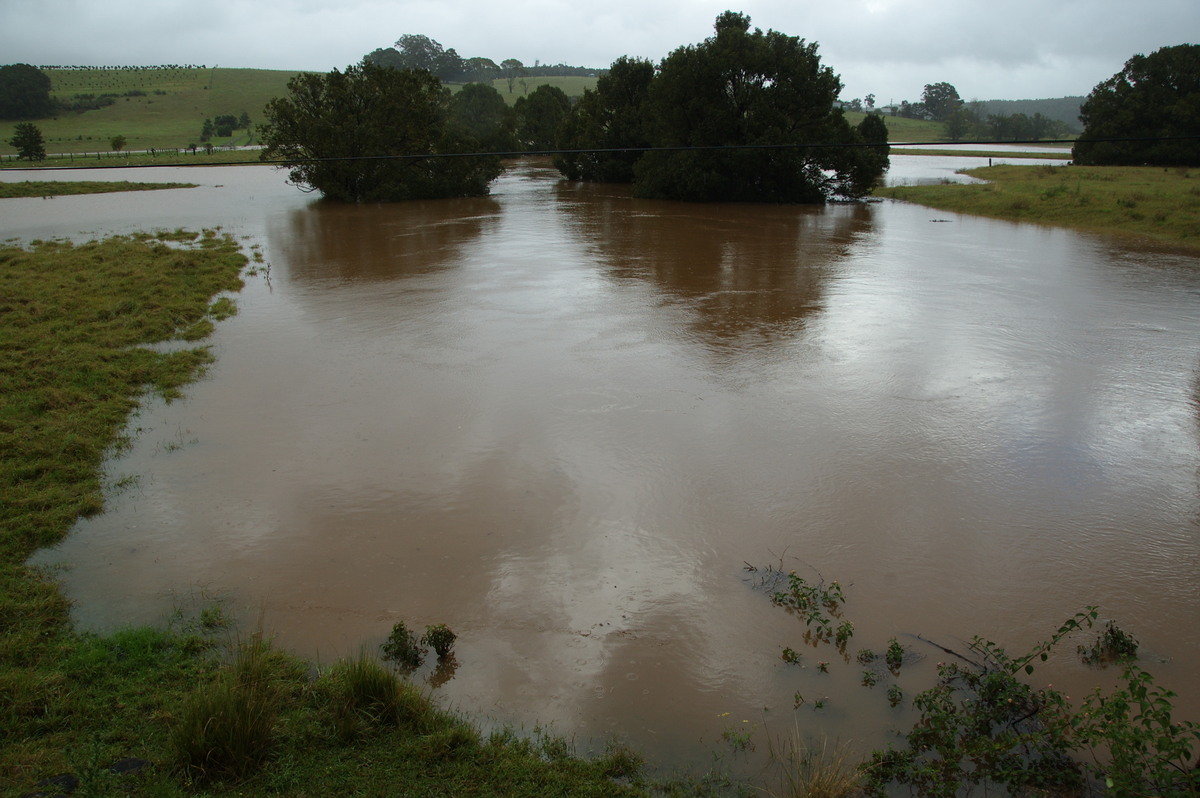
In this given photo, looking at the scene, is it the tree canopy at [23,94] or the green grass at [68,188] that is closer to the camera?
the green grass at [68,188]

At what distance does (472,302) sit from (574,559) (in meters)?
8.26

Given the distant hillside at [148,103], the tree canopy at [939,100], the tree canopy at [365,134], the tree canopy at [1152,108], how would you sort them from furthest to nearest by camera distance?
the tree canopy at [939,100] → the distant hillside at [148,103] → the tree canopy at [1152,108] → the tree canopy at [365,134]

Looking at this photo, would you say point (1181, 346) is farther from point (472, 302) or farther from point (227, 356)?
point (227, 356)

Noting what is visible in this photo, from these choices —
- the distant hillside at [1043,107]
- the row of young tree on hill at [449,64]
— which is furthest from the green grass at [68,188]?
the distant hillside at [1043,107]

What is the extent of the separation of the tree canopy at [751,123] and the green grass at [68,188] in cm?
2289

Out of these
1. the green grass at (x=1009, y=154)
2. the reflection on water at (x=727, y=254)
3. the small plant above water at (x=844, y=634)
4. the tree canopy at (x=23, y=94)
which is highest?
the tree canopy at (x=23, y=94)

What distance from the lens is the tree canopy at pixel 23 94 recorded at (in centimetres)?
7100

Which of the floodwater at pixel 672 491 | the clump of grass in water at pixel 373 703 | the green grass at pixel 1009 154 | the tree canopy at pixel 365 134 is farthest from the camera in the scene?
Answer: the green grass at pixel 1009 154

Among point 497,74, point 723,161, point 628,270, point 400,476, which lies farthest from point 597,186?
point 497,74

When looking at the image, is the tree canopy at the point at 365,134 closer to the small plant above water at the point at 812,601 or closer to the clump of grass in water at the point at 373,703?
the small plant above water at the point at 812,601

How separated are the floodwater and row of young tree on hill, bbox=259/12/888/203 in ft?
48.1

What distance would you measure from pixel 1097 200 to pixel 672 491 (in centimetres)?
2285

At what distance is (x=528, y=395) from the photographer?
27.8 ft

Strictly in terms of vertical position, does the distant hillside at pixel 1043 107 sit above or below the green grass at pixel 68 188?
above
